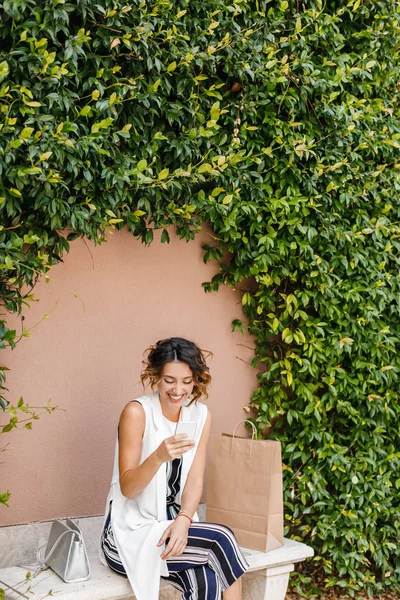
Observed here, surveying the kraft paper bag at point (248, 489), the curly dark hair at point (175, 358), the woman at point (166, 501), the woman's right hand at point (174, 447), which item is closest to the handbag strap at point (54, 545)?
the woman at point (166, 501)

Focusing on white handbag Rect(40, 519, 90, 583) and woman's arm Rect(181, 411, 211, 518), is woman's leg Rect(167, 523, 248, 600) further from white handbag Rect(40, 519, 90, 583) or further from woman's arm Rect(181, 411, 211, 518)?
white handbag Rect(40, 519, 90, 583)

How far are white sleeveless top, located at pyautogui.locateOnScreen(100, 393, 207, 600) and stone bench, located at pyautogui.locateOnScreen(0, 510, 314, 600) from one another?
0.28 ft

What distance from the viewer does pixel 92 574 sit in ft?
8.91

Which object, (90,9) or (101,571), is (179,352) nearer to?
(101,571)

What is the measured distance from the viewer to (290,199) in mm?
3537

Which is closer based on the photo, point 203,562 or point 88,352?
point 203,562

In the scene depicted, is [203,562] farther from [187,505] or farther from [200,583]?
[187,505]

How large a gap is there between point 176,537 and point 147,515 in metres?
0.21

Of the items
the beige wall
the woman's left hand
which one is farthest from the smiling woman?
the woman's left hand

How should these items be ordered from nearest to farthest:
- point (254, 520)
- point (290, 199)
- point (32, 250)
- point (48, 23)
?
point (48, 23), point (32, 250), point (254, 520), point (290, 199)

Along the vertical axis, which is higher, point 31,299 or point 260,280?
point 260,280

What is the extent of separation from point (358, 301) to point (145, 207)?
1375 mm

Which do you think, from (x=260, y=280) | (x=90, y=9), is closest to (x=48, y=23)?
(x=90, y=9)

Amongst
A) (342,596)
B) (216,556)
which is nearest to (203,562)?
(216,556)
